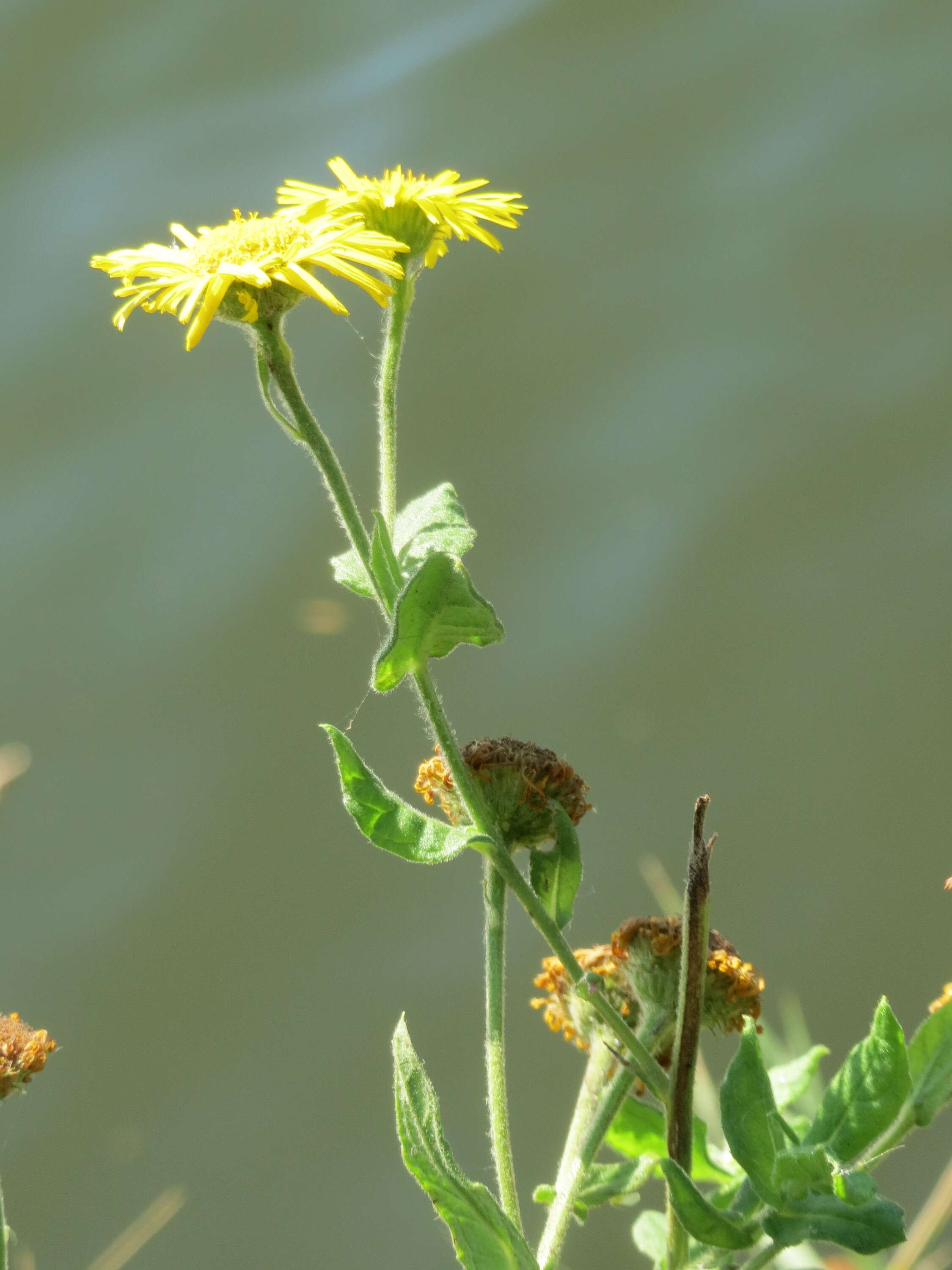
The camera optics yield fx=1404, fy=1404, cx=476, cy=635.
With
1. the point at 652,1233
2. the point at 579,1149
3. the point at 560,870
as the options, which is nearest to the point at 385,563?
the point at 560,870

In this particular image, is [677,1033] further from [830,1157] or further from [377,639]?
[377,639]

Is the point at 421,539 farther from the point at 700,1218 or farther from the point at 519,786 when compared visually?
the point at 700,1218

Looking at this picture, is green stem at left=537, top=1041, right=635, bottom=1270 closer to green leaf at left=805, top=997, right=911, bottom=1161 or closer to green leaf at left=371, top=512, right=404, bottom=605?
green leaf at left=805, top=997, right=911, bottom=1161

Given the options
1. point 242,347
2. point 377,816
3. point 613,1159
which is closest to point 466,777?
point 377,816

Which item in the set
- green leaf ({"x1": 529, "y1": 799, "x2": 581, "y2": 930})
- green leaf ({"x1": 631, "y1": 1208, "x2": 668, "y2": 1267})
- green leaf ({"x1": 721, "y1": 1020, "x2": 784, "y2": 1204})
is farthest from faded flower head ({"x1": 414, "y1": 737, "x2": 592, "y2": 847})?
green leaf ({"x1": 631, "y1": 1208, "x2": 668, "y2": 1267})

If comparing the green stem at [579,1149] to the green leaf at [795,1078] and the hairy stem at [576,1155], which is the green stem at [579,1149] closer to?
the hairy stem at [576,1155]

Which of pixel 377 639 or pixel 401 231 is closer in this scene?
pixel 401 231

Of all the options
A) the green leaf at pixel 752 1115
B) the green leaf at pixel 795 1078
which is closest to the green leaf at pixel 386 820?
the green leaf at pixel 752 1115
